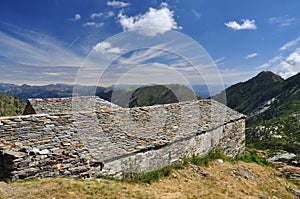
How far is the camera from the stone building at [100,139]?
8055 millimetres

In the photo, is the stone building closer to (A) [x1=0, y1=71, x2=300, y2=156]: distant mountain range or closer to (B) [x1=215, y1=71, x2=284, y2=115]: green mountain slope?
(A) [x1=0, y1=71, x2=300, y2=156]: distant mountain range

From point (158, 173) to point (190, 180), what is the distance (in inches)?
65.0

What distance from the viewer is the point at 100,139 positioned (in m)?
10.2

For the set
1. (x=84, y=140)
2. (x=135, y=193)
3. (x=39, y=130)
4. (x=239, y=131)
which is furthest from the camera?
(x=239, y=131)

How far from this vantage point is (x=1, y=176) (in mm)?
7645

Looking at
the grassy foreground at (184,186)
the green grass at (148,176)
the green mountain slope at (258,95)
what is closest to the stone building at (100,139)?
the green grass at (148,176)

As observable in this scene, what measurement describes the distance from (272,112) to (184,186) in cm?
12836

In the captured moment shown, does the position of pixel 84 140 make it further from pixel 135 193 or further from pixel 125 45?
pixel 125 45

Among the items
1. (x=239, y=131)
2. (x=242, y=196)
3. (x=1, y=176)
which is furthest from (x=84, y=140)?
(x=239, y=131)

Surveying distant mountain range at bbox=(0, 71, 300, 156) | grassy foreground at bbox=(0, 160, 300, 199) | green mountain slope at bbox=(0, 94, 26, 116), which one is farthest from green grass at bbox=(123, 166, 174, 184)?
green mountain slope at bbox=(0, 94, 26, 116)

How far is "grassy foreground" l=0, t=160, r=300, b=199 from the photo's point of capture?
7051 mm

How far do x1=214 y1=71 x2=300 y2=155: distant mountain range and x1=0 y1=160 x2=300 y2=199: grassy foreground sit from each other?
11.2m

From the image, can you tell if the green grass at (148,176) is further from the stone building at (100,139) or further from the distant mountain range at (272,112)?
the distant mountain range at (272,112)

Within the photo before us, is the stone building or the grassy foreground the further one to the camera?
the stone building
